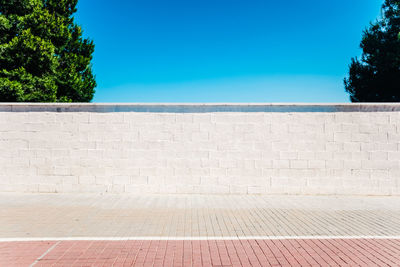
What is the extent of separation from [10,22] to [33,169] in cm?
1154

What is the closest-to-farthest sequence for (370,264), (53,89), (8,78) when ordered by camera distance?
(370,264) < (8,78) < (53,89)

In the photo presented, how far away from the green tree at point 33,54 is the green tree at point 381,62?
21.8 m

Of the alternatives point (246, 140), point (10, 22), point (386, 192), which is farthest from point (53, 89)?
point (386, 192)

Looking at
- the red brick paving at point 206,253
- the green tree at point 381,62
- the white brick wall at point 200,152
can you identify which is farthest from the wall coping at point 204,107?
the green tree at point 381,62

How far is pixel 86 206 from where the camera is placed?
6.68m

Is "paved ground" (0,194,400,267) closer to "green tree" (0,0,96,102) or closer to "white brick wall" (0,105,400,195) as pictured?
"white brick wall" (0,105,400,195)

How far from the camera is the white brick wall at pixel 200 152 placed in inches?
320

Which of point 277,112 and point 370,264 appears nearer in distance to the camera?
point 370,264

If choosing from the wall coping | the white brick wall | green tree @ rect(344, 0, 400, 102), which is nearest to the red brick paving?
the white brick wall

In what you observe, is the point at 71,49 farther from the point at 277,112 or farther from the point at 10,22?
the point at 277,112

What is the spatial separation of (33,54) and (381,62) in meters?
23.4

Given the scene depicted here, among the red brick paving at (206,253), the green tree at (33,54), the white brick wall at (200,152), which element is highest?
the green tree at (33,54)

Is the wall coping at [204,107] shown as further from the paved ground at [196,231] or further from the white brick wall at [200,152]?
the paved ground at [196,231]

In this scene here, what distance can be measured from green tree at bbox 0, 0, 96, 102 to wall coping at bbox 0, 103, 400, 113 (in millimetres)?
7635
